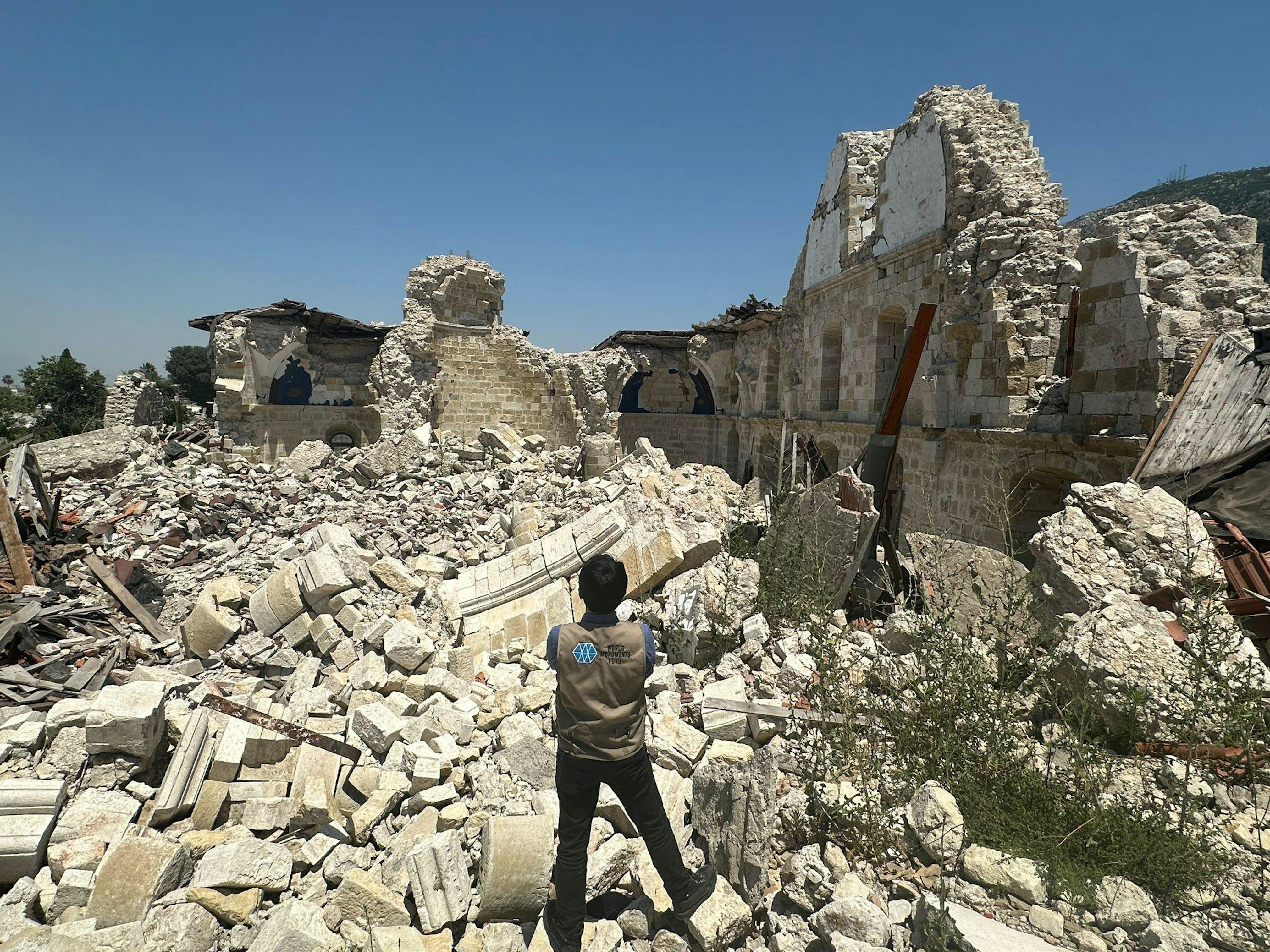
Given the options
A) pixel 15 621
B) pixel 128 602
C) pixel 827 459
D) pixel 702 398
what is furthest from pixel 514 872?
pixel 702 398

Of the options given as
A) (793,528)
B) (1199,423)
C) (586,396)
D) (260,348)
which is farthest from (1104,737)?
(260,348)

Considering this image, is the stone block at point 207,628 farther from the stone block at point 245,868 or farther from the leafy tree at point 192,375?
the leafy tree at point 192,375

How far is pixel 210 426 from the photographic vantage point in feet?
55.2

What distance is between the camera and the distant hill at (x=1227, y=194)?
2816cm

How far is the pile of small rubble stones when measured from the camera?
2.44 metres

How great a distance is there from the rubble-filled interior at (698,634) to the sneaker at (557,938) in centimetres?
12

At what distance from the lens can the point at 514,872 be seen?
267 cm

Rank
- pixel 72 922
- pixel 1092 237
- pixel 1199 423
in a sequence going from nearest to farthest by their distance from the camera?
pixel 72 922
pixel 1199 423
pixel 1092 237

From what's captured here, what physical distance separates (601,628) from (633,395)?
57.7 feet

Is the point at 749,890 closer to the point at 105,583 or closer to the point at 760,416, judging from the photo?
the point at 105,583

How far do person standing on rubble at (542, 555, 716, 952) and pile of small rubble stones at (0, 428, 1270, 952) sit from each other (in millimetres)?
169

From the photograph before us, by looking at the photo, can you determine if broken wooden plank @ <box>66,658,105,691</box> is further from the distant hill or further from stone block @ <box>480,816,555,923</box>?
the distant hill

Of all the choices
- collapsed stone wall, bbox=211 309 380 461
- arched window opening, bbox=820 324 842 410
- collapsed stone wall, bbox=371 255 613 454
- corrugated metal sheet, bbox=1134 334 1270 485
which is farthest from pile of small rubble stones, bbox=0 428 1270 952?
collapsed stone wall, bbox=211 309 380 461

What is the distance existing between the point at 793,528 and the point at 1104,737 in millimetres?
2853
